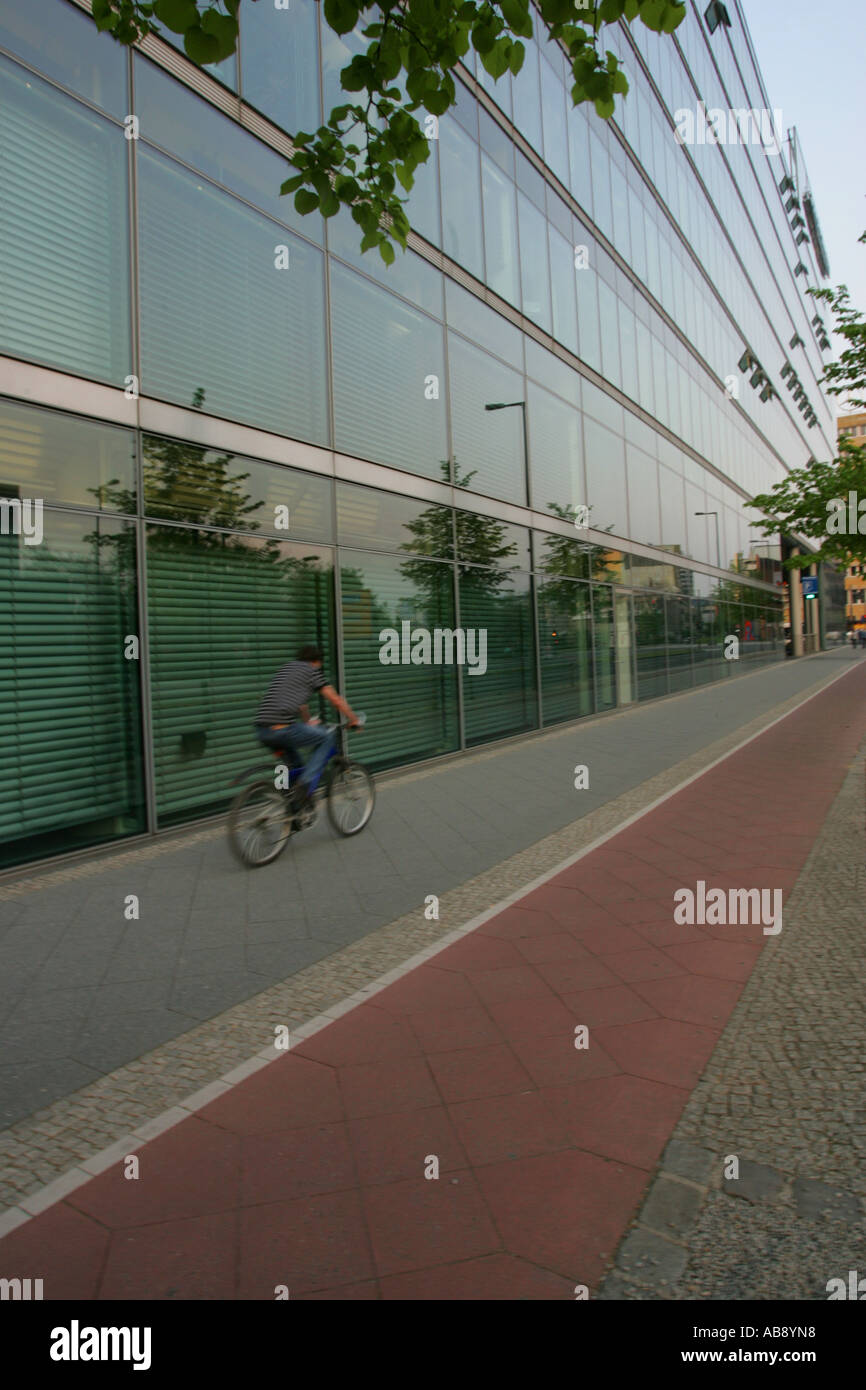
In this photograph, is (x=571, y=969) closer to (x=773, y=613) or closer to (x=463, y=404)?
(x=463, y=404)

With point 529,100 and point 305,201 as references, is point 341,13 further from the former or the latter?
point 529,100

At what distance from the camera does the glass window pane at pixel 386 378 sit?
11.2m

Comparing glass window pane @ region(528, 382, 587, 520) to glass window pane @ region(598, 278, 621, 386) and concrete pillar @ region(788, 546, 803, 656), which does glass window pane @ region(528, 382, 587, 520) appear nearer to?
glass window pane @ region(598, 278, 621, 386)

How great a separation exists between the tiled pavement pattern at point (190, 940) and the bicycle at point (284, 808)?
18 centimetres

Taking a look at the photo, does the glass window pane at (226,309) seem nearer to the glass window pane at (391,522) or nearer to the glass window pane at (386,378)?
the glass window pane at (386,378)

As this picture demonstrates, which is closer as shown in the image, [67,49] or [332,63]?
[67,49]

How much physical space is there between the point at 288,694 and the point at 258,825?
3.57 feet

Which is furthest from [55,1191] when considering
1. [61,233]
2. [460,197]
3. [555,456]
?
[555,456]

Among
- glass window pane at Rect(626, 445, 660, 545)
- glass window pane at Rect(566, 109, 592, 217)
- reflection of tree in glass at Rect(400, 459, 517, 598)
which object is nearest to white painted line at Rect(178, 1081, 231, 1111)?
reflection of tree in glass at Rect(400, 459, 517, 598)

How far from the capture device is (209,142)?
29.9 feet

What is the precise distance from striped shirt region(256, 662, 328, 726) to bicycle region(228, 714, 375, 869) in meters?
0.29

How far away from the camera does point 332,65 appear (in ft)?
36.2

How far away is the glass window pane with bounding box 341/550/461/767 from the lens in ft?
36.5

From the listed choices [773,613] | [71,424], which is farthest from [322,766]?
[773,613]
